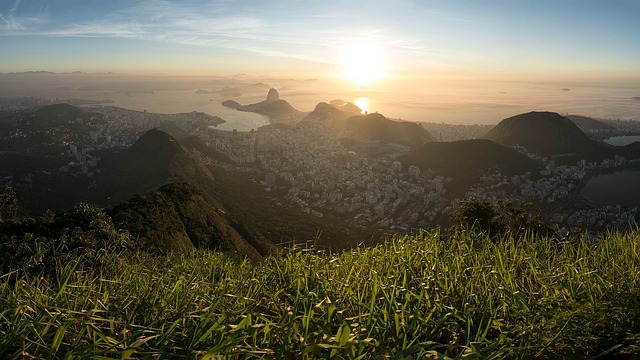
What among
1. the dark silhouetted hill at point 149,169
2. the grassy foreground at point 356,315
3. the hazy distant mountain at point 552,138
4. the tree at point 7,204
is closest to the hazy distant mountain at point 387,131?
the hazy distant mountain at point 552,138

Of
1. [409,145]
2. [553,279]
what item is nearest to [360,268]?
[553,279]

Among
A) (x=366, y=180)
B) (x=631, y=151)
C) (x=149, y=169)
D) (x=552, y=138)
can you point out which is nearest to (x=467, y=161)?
(x=366, y=180)

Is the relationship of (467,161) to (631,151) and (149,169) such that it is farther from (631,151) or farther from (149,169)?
(149,169)

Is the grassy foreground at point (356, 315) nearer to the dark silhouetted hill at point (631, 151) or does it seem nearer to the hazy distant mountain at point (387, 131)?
the hazy distant mountain at point (387, 131)

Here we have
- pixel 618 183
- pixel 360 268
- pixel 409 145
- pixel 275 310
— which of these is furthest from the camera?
pixel 409 145

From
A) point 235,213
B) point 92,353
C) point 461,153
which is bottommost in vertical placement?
point 235,213

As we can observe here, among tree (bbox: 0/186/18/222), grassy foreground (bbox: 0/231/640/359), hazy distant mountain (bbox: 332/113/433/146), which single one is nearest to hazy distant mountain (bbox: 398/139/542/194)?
hazy distant mountain (bbox: 332/113/433/146)

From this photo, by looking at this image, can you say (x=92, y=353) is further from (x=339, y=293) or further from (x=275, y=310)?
(x=339, y=293)

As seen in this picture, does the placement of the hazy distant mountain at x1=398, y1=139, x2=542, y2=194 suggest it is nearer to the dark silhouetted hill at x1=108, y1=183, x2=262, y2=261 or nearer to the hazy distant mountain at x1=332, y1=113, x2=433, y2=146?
the hazy distant mountain at x1=332, y1=113, x2=433, y2=146

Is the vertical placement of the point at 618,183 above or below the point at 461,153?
below
